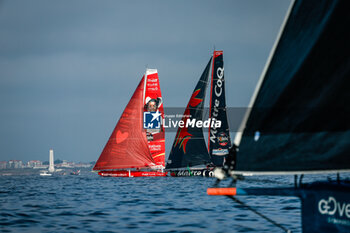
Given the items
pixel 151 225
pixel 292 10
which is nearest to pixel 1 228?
pixel 151 225

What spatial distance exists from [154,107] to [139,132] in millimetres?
3259

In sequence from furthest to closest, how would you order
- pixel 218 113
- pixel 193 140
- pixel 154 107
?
pixel 154 107
pixel 193 140
pixel 218 113

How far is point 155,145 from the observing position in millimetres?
49562

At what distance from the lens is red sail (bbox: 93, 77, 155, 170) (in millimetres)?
47531

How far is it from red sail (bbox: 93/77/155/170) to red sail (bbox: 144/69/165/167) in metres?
0.80

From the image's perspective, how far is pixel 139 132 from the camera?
47.6 m

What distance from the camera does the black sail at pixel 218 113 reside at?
4466 cm

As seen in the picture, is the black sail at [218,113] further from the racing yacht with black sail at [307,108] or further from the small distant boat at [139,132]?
the racing yacht with black sail at [307,108]

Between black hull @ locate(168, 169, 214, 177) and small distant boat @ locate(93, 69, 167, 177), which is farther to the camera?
small distant boat @ locate(93, 69, 167, 177)

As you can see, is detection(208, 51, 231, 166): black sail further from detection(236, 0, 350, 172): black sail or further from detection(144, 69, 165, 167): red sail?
detection(236, 0, 350, 172): black sail

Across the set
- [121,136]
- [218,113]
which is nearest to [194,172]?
[218,113]

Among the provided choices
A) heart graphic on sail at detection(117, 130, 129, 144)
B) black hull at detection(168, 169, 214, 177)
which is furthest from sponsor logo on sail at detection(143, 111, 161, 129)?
black hull at detection(168, 169, 214, 177)

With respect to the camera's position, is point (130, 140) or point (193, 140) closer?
point (193, 140)

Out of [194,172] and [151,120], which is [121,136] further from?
[194,172]
